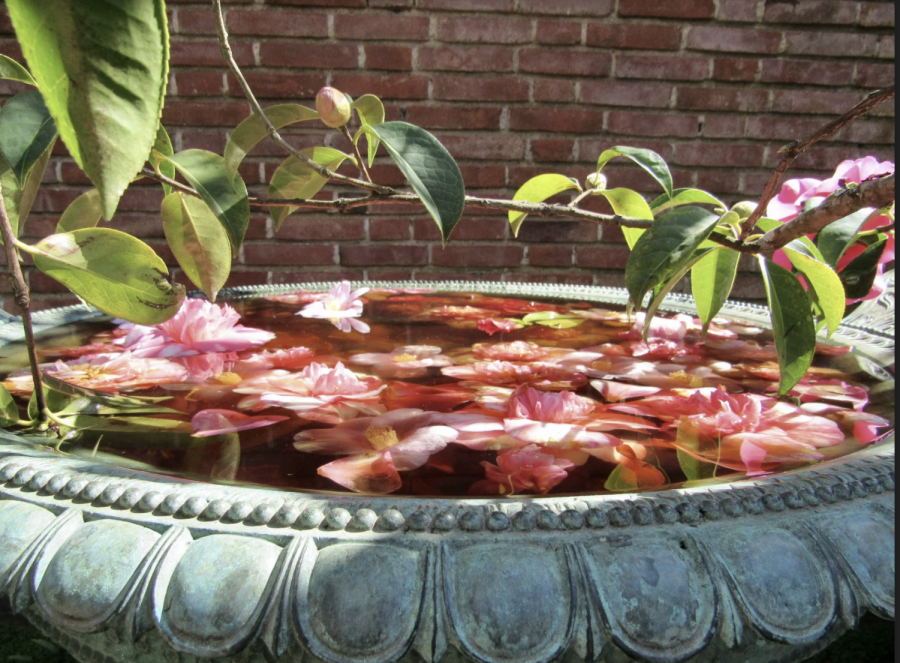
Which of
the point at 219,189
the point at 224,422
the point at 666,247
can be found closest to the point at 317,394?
the point at 224,422

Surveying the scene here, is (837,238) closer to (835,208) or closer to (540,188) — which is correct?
(835,208)

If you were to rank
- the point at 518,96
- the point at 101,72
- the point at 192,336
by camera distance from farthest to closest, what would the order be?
1. the point at 518,96
2. the point at 192,336
3. the point at 101,72

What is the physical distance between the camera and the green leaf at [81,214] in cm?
57

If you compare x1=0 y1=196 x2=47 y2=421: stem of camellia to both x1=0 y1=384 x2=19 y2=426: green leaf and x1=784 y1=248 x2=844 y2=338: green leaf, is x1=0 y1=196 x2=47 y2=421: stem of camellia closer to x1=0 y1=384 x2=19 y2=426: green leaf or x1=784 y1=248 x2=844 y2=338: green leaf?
x1=0 y1=384 x2=19 y2=426: green leaf

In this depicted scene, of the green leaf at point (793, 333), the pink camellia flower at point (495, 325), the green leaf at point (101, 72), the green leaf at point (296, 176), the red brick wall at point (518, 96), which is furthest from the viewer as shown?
the red brick wall at point (518, 96)

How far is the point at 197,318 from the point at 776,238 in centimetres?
56

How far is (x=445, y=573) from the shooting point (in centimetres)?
30

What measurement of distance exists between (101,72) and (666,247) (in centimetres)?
36

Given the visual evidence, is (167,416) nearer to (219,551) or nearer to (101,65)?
(219,551)

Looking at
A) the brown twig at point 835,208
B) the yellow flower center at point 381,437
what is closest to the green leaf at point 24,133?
the yellow flower center at point 381,437

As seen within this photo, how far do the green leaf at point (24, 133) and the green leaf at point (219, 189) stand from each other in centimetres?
7

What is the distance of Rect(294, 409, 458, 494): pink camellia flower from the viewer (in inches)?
15.5

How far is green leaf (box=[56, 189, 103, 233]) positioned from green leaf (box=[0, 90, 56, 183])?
17 cm

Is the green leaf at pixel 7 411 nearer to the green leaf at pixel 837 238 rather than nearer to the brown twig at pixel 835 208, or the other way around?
the brown twig at pixel 835 208
